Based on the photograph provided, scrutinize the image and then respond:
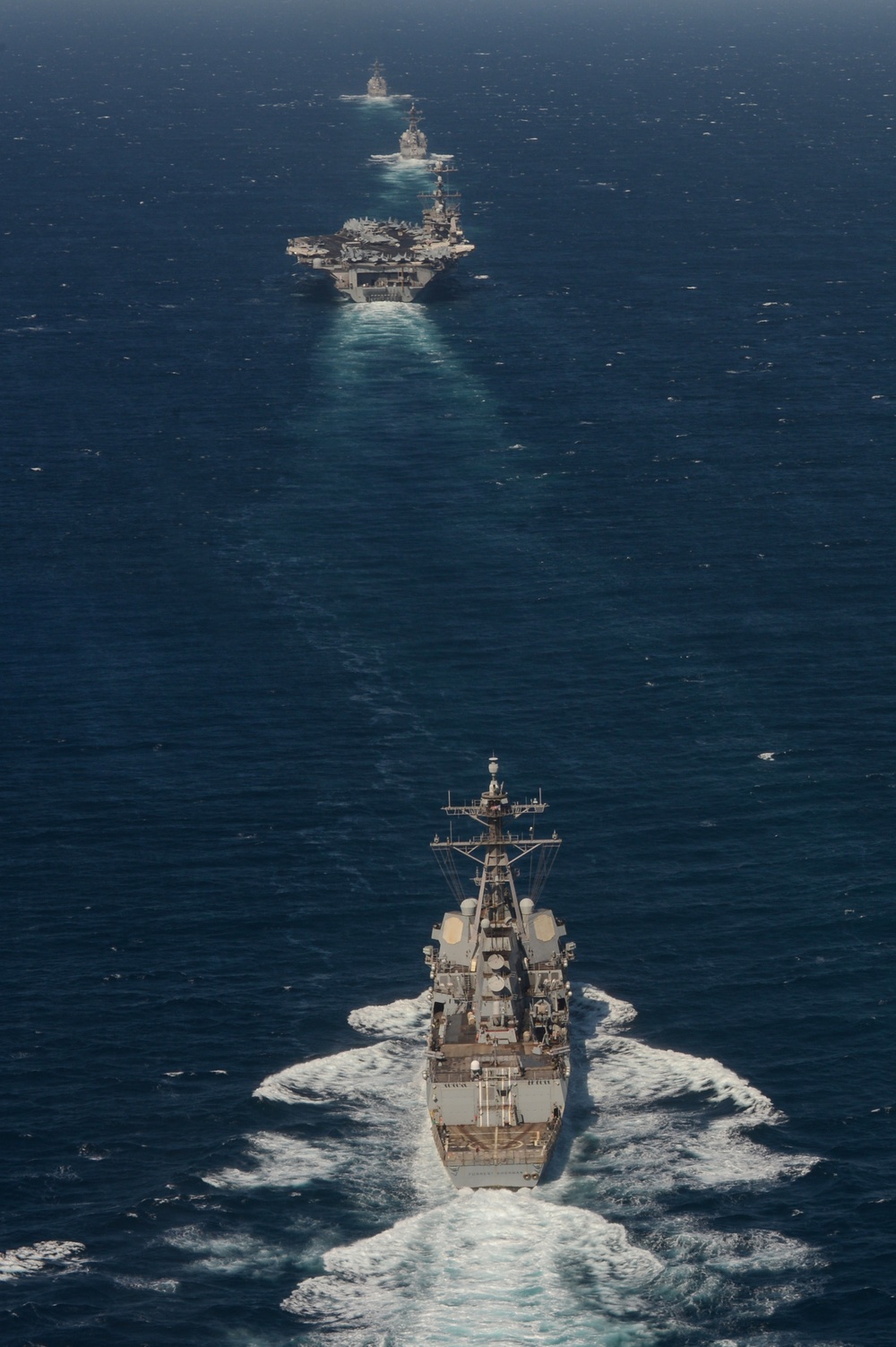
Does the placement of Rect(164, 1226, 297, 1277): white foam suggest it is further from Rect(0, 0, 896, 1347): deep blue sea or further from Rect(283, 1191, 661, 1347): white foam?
Rect(283, 1191, 661, 1347): white foam

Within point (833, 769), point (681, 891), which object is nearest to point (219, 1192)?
point (681, 891)

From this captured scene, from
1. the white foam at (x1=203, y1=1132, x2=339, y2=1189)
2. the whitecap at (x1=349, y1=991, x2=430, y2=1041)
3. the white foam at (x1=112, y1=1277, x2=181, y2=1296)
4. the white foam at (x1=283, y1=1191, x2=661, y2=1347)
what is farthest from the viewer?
the whitecap at (x1=349, y1=991, x2=430, y2=1041)

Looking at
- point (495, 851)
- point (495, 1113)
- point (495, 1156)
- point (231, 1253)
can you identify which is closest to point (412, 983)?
point (495, 851)

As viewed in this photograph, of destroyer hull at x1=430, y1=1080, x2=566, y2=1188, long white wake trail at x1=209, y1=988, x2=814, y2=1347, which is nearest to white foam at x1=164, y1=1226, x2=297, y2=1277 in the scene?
long white wake trail at x1=209, y1=988, x2=814, y2=1347

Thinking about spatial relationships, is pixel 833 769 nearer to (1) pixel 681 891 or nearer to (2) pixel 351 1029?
(1) pixel 681 891

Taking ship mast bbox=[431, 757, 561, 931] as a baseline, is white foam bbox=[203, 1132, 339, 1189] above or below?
below

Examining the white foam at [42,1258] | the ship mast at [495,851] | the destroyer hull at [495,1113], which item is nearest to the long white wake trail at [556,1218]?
the destroyer hull at [495,1113]

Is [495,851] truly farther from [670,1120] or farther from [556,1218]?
[556,1218]
